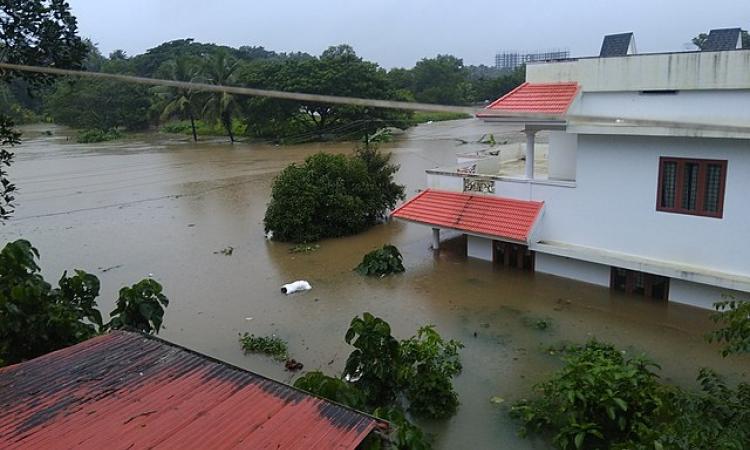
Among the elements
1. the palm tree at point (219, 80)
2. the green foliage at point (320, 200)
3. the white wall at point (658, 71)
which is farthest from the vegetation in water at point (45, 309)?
the palm tree at point (219, 80)

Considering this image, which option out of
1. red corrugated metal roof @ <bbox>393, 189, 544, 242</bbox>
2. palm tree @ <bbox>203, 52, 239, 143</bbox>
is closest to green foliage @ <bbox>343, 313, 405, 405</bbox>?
red corrugated metal roof @ <bbox>393, 189, 544, 242</bbox>

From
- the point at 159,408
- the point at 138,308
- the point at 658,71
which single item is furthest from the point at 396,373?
the point at 658,71

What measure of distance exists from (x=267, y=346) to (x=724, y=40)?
950 centimetres

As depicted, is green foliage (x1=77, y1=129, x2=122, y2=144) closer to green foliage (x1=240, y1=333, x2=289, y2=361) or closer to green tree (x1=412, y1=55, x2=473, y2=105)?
green tree (x1=412, y1=55, x2=473, y2=105)

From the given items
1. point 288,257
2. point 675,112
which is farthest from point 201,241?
point 675,112

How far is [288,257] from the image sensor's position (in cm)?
1421

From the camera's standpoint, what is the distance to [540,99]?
11.0 metres

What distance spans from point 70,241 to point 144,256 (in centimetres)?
340

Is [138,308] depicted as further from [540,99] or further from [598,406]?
[540,99]

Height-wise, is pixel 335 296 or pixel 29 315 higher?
pixel 29 315

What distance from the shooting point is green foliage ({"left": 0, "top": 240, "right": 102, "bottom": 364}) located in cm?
560

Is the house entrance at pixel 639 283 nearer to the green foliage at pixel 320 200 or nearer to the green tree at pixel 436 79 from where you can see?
the green foliage at pixel 320 200

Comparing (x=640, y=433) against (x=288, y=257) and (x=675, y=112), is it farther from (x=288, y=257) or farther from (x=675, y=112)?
(x=288, y=257)

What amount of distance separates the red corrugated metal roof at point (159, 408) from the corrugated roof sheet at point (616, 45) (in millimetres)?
9368
